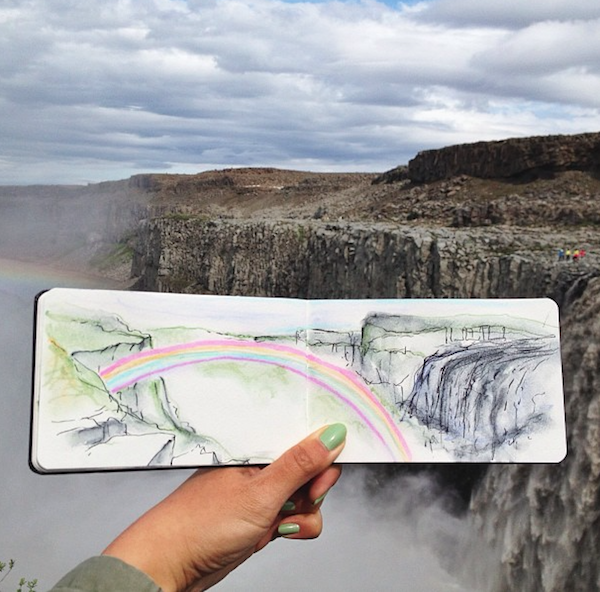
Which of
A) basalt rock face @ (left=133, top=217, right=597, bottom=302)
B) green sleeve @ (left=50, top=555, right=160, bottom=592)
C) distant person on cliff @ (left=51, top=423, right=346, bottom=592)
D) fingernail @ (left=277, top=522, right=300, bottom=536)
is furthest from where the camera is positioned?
basalt rock face @ (left=133, top=217, right=597, bottom=302)

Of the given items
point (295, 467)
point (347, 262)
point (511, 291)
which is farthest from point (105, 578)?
point (347, 262)

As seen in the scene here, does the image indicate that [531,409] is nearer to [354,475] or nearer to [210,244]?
[354,475]

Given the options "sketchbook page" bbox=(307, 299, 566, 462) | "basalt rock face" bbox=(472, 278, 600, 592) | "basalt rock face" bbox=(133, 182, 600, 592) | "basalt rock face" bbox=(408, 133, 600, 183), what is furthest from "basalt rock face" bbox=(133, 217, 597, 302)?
"basalt rock face" bbox=(408, 133, 600, 183)

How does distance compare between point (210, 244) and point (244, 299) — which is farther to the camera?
point (210, 244)

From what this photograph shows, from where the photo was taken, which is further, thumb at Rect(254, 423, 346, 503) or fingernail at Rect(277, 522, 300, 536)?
fingernail at Rect(277, 522, 300, 536)

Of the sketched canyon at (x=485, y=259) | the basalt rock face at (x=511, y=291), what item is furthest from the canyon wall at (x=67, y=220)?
the basalt rock face at (x=511, y=291)

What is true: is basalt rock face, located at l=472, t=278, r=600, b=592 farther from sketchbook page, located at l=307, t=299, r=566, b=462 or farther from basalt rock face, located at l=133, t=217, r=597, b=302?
sketchbook page, located at l=307, t=299, r=566, b=462

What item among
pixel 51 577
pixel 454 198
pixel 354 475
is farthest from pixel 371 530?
pixel 454 198

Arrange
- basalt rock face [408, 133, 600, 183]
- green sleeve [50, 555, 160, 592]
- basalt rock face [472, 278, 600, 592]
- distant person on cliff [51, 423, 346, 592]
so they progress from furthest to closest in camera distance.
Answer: basalt rock face [408, 133, 600, 183] < basalt rock face [472, 278, 600, 592] < distant person on cliff [51, 423, 346, 592] < green sleeve [50, 555, 160, 592]
